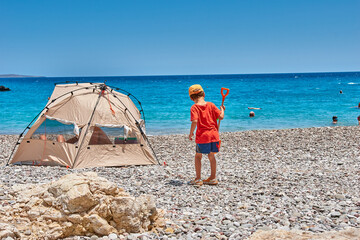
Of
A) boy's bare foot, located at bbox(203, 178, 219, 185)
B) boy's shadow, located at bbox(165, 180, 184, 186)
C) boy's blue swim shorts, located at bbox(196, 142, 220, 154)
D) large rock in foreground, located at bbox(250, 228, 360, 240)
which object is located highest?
boy's blue swim shorts, located at bbox(196, 142, 220, 154)

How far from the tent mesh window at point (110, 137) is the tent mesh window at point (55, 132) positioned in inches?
24.2

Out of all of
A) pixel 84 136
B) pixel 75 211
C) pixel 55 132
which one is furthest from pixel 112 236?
pixel 55 132

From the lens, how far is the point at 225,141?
54.3 feet

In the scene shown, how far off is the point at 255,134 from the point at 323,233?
13628 millimetres

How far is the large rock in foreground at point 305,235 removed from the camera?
14.5ft

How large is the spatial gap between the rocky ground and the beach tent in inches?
25.9

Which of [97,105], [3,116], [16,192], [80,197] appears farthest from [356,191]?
[3,116]

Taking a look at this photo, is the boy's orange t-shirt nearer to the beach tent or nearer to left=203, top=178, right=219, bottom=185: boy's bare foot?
left=203, top=178, right=219, bottom=185: boy's bare foot

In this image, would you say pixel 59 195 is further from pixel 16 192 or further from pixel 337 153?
pixel 337 153

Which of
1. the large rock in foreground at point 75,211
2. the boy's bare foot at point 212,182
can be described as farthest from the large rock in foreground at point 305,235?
the boy's bare foot at point 212,182

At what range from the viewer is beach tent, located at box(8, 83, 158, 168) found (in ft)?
34.6

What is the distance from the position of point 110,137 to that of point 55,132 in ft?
5.63

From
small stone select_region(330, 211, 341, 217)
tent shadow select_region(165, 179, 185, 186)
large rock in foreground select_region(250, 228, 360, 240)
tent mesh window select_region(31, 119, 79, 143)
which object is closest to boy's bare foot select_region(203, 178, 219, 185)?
tent shadow select_region(165, 179, 185, 186)

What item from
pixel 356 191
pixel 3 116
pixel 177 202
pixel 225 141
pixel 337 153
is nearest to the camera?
pixel 177 202
